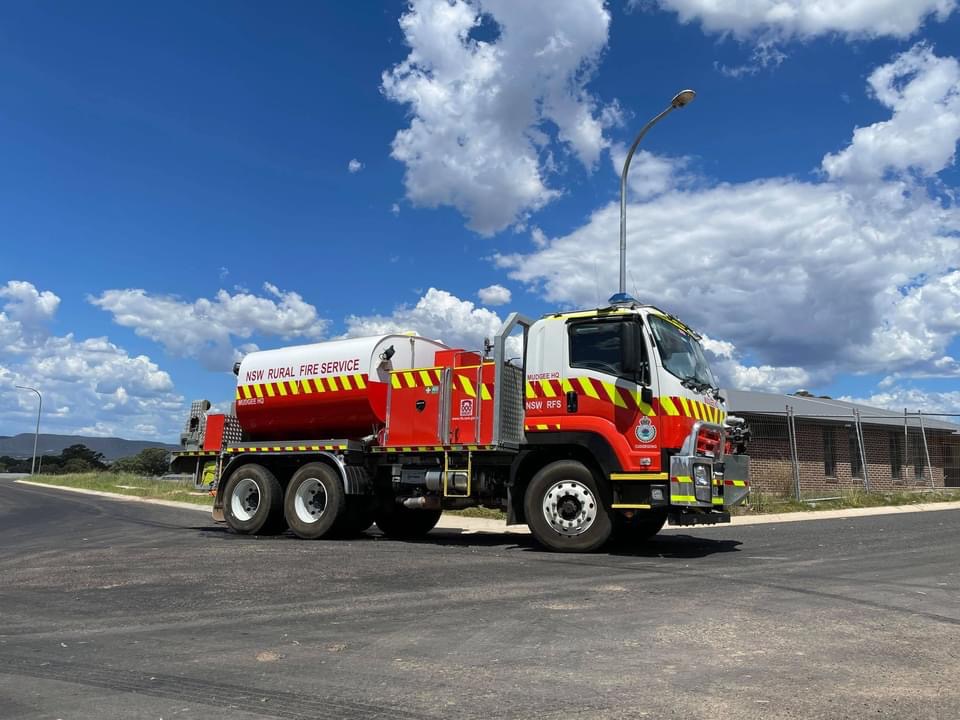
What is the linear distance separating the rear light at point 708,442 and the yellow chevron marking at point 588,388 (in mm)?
1316

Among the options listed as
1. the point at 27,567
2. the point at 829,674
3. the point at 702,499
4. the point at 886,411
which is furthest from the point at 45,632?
the point at 886,411

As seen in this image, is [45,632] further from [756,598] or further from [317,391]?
[317,391]

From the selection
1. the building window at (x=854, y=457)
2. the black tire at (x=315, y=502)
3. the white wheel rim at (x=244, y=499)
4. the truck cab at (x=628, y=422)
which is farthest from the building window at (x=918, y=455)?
the white wheel rim at (x=244, y=499)

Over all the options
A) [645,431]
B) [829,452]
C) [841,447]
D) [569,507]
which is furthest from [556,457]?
[841,447]

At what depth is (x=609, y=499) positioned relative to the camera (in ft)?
29.7

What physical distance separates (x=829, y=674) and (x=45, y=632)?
5.27 metres

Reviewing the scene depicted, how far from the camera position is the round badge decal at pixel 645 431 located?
891 cm

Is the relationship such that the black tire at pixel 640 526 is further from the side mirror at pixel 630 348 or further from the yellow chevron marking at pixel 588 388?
the side mirror at pixel 630 348

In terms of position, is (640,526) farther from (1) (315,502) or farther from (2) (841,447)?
(2) (841,447)

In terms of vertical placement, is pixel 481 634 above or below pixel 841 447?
below

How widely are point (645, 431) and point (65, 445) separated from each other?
11072cm

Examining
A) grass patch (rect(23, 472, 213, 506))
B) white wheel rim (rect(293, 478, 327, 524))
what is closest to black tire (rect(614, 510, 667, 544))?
white wheel rim (rect(293, 478, 327, 524))

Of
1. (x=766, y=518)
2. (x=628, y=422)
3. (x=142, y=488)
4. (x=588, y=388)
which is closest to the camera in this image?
(x=628, y=422)

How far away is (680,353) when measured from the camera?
966 cm
